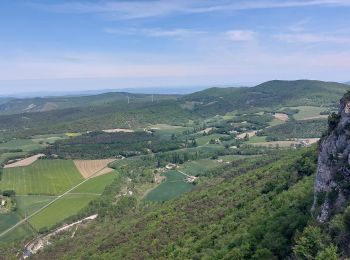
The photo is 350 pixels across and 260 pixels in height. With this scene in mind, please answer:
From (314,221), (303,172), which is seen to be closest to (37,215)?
(303,172)

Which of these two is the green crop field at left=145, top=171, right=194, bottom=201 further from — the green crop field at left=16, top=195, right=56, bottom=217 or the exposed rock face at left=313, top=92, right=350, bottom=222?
the exposed rock face at left=313, top=92, right=350, bottom=222

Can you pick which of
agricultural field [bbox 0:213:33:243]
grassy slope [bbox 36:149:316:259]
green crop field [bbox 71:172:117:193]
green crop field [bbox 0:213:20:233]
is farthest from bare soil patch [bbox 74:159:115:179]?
grassy slope [bbox 36:149:316:259]

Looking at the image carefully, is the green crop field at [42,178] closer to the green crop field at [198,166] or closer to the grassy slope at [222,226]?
the green crop field at [198,166]

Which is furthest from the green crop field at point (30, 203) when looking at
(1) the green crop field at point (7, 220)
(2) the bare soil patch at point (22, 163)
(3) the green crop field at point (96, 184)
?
(2) the bare soil patch at point (22, 163)

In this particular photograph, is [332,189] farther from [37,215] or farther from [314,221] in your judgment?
[37,215]

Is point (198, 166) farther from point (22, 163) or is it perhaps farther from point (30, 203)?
point (22, 163)

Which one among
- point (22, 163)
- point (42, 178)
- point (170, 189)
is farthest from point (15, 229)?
point (22, 163)
